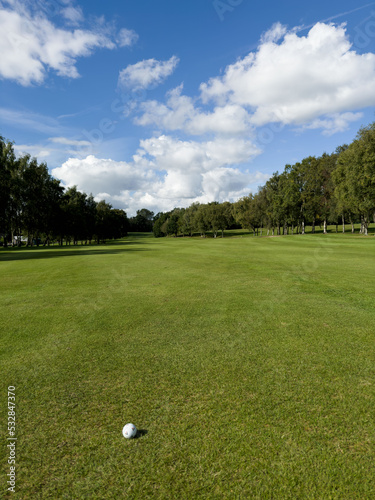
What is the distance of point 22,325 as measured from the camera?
7.77 m

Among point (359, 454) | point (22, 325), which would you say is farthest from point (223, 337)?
point (22, 325)

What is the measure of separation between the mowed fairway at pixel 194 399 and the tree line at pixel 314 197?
167 feet

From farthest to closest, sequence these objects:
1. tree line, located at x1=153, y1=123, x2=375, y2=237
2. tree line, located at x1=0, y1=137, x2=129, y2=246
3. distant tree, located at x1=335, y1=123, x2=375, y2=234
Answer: tree line, located at x1=0, y1=137, x2=129, y2=246
tree line, located at x1=153, y1=123, x2=375, y2=237
distant tree, located at x1=335, y1=123, x2=375, y2=234

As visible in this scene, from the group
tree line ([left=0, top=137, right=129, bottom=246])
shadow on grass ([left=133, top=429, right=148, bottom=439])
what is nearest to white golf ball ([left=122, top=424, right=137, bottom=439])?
shadow on grass ([left=133, top=429, right=148, bottom=439])

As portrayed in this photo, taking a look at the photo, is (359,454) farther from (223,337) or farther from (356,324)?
(356,324)

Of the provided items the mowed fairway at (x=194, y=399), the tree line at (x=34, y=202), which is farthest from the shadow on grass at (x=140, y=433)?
the tree line at (x=34, y=202)

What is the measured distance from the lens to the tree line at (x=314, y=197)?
49344 millimetres

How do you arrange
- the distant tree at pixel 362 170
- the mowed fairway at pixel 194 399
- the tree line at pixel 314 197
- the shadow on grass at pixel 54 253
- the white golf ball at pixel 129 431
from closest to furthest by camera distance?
1. the mowed fairway at pixel 194 399
2. the white golf ball at pixel 129 431
3. the shadow on grass at pixel 54 253
4. the distant tree at pixel 362 170
5. the tree line at pixel 314 197

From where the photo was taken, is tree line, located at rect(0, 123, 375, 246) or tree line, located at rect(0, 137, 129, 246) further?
tree line, located at rect(0, 137, 129, 246)

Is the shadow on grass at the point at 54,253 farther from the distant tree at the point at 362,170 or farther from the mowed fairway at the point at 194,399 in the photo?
the distant tree at the point at 362,170

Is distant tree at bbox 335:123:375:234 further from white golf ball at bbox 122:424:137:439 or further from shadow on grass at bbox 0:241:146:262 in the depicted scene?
white golf ball at bbox 122:424:137:439

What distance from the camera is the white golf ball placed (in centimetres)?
352

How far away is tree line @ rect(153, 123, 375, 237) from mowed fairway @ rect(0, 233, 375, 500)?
5076 centimetres

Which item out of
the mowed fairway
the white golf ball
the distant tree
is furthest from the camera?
the distant tree
